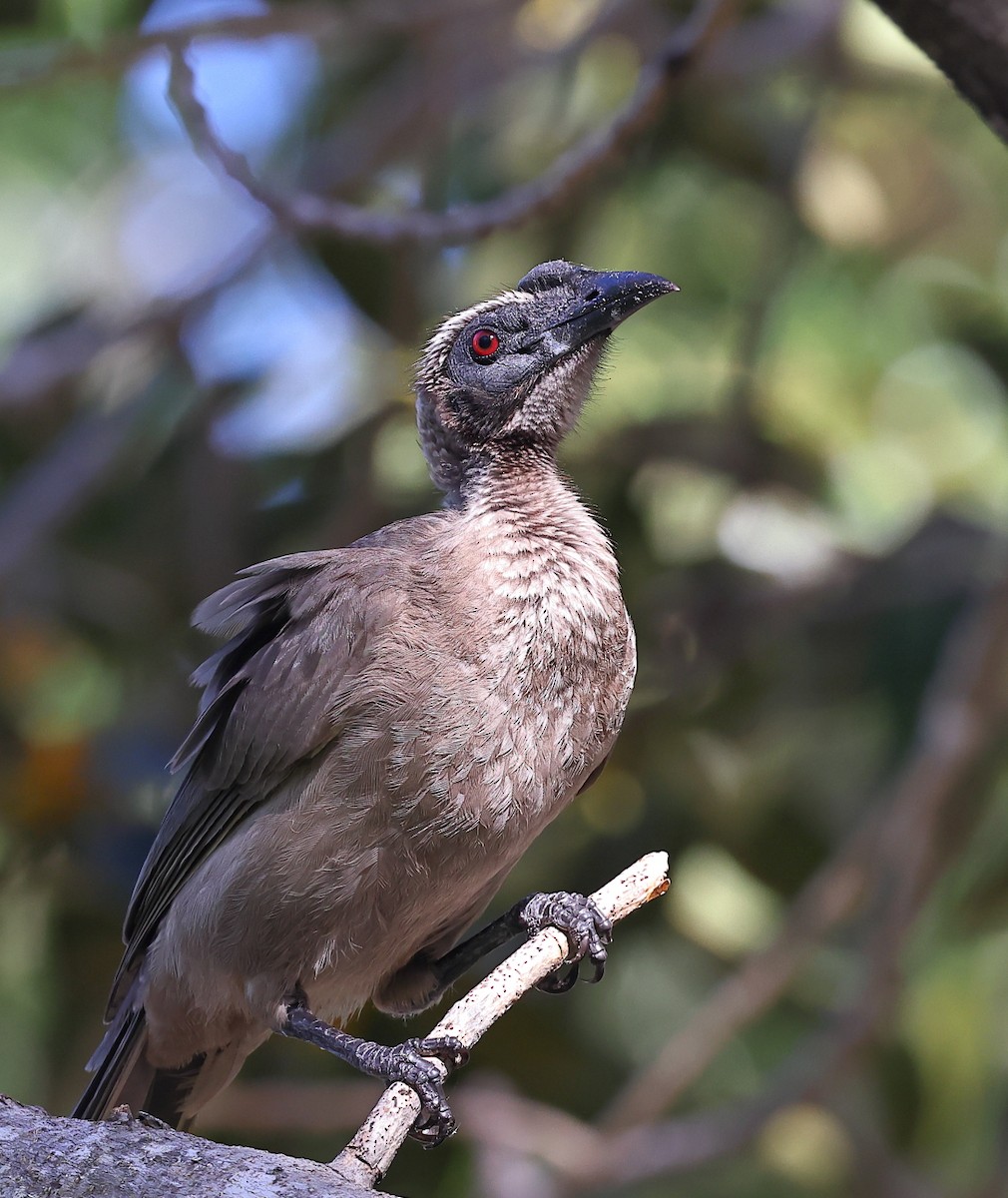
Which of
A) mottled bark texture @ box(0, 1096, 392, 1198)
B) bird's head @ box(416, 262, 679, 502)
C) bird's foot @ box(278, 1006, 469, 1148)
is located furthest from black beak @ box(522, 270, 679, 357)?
mottled bark texture @ box(0, 1096, 392, 1198)

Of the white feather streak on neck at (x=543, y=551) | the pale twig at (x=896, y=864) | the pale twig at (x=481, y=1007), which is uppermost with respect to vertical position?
the white feather streak on neck at (x=543, y=551)

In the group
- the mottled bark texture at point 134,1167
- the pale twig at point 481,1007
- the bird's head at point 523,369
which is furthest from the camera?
the bird's head at point 523,369

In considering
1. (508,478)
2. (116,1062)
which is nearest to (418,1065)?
(116,1062)

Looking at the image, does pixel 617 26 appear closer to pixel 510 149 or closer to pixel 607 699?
pixel 510 149

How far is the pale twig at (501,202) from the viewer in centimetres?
450

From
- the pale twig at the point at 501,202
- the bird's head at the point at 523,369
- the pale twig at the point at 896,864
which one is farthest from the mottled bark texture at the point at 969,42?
the pale twig at the point at 896,864

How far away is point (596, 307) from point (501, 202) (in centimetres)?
138

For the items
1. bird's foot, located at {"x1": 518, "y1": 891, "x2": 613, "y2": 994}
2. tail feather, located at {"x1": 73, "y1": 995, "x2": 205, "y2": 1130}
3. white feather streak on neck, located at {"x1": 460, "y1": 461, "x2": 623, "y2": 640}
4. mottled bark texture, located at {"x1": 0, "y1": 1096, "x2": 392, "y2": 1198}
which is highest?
white feather streak on neck, located at {"x1": 460, "y1": 461, "x2": 623, "y2": 640}

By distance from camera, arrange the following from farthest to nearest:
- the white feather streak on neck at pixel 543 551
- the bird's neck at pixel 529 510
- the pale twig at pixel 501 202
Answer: the pale twig at pixel 501 202
the bird's neck at pixel 529 510
the white feather streak on neck at pixel 543 551

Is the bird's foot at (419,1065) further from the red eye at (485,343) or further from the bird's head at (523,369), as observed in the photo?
the red eye at (485,343)

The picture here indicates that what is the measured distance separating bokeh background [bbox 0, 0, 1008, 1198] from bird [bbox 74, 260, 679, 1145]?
1.27 m

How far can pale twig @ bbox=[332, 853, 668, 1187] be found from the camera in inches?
110

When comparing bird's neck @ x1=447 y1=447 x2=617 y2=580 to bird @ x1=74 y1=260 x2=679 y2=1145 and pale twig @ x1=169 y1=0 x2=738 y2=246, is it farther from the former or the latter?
pale twig @ x1=169 y1=0 x2=738 y2=246

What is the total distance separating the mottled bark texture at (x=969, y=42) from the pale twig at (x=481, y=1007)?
71.0 inches
